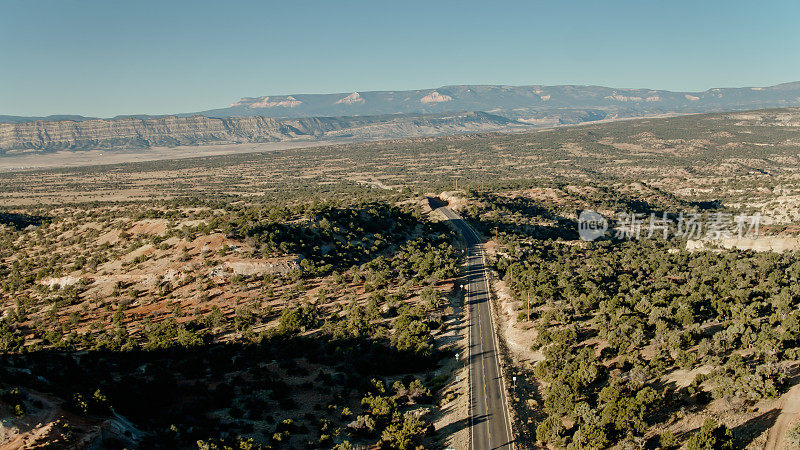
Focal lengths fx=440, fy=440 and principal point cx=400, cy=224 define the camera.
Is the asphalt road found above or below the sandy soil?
below

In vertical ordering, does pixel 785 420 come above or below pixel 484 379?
above

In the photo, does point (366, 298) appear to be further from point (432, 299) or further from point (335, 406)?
point (335, 406)

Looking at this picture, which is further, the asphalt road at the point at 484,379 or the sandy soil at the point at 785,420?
the asphalt road at the point at 484,379

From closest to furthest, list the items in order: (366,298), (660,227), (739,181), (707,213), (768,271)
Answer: (366,298), (768,271), (660,227), (707,213), (739,181)

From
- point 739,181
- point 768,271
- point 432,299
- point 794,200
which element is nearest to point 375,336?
point 432,299

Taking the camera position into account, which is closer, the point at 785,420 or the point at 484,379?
the point at 785,420

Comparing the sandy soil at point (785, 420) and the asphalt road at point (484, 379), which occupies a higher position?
the sandy soil at point (785, 420)

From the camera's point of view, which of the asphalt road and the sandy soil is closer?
the sandy soil

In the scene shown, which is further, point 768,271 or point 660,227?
point 660,227
